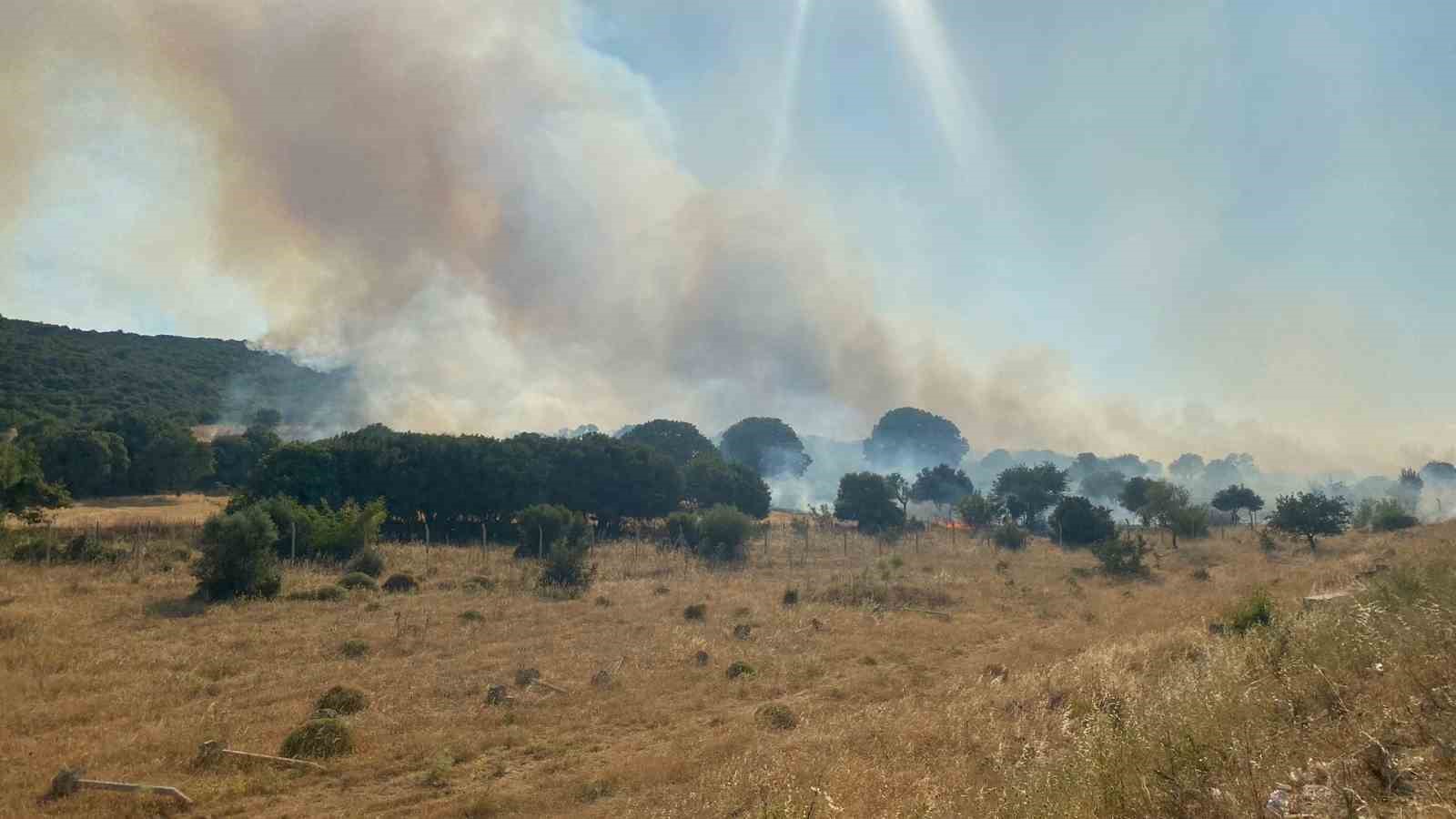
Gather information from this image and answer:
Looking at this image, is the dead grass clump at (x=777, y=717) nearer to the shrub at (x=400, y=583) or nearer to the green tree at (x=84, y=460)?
the shrub at (x=400, y=583)

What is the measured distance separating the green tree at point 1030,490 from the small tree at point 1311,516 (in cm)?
2267

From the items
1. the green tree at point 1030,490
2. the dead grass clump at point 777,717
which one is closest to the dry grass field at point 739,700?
the dead grass clump at point 777,717

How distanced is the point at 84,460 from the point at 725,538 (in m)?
48.1

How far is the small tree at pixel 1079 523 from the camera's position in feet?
192

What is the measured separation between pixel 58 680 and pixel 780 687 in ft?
49.6

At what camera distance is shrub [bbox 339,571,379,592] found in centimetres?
2894

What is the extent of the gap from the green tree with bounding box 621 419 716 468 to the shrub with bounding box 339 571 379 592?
67.1 meters

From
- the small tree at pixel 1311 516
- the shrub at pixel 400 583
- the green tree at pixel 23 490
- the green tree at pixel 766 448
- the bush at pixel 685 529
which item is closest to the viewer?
the shrub at pixel 400 583

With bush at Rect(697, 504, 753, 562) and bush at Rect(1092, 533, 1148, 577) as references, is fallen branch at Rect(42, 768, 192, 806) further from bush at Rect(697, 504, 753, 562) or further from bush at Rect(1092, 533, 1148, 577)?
bush at Rect(1092, 533, 1148, 577)

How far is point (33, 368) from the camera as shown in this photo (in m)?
98.9

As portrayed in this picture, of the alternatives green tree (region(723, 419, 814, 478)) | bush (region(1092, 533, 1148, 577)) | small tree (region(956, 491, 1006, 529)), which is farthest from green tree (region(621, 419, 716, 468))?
bush (region(1092, 533, 1148, 577))

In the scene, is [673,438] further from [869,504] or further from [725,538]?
[725,538]

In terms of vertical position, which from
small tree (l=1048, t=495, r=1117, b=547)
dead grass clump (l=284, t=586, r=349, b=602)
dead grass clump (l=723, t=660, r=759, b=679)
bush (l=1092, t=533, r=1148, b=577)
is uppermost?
small tree (l=1048, t=495, r=1117, b=547)

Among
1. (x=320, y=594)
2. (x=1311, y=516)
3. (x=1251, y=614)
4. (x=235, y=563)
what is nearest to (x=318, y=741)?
(x=320, y=594)
